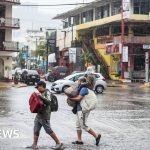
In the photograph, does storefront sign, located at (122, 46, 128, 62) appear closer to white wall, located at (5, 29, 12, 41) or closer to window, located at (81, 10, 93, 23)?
white wall, located at (5, 29, 12, 41)

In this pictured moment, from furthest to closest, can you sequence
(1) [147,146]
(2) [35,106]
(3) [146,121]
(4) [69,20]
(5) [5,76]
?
(4) [69,20], (5) [5,76], (3) [146,121], (1) [147,146], (2) [35,106]

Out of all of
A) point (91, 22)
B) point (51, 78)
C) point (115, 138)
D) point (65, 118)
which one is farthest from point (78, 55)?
point (115, 138)

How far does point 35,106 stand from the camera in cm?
1252

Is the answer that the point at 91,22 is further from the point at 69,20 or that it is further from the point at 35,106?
the point at 35,106

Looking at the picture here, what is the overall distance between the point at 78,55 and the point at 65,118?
55.8m

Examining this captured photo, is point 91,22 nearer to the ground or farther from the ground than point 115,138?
farther from the ground

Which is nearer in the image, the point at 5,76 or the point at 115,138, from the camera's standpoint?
the point at 115,138

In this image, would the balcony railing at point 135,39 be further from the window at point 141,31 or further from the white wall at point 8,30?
the white wall at point 8,30

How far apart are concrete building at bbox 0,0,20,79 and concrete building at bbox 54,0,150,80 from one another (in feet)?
38.3

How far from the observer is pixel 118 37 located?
2505 inches

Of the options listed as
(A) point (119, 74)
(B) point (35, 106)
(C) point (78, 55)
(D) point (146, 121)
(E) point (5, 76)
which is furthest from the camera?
(C) point (78, 55)

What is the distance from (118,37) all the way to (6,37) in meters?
13.0

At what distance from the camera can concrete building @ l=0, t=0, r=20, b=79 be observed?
60.1 m

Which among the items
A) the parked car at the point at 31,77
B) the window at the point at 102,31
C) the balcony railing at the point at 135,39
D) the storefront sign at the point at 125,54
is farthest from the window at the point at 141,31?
the parked car at the point at 31,77
